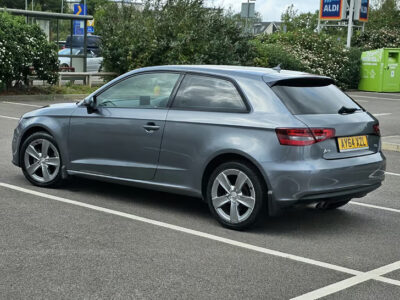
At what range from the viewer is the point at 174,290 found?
474cm

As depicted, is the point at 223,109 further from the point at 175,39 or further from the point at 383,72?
the point at 383,72

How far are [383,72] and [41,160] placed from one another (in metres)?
24.8

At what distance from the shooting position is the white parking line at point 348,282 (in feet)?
15.5

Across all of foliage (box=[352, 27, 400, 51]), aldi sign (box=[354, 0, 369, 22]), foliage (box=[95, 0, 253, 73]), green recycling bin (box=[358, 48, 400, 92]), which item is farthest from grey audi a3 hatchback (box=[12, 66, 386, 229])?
aldi sign (box=[354, 0, 369, 22])

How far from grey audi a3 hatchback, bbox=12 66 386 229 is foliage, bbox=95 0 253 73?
16.9 m

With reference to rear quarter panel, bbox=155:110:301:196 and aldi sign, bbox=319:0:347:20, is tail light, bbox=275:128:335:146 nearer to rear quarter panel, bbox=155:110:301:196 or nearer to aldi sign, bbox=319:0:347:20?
rear quarter panel, bbox=155:110:301:196

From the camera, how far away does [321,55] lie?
31359 mm

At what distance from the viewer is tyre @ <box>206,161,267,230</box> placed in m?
6.29

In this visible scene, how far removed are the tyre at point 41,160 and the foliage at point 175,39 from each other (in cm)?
1645

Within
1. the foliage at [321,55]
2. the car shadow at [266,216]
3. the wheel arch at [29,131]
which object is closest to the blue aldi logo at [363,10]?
the foliage at [321,55]

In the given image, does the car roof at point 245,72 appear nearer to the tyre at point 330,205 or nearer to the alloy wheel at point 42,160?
the tyre at point 330,205

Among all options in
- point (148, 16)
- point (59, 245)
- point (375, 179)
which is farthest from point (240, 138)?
point (148, 16)

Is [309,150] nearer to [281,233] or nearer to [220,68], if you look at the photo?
[281,233]

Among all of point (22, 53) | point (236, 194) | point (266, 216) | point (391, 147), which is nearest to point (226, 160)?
point (236, 194)
